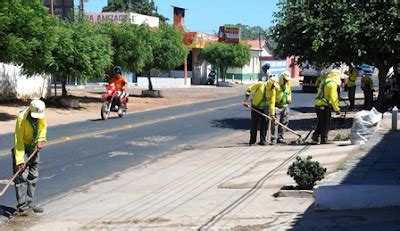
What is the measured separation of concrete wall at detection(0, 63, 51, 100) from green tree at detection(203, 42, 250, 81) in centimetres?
3119

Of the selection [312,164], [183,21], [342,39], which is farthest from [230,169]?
[183,21]

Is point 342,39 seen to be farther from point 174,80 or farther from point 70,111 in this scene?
point 174,80

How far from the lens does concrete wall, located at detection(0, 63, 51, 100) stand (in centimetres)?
3192

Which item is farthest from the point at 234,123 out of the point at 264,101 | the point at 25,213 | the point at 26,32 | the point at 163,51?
the point at 163,51

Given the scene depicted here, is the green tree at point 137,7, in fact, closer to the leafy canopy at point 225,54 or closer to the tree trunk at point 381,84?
the leafy canopy at point 225,54

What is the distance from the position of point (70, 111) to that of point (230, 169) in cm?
1709

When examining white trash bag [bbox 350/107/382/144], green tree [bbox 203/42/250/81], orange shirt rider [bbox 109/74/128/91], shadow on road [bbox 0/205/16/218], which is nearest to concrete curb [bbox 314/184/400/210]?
shadow on road [bbox 0/205/16/218]

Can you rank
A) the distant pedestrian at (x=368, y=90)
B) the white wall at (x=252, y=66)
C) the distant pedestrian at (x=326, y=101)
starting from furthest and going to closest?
1. the white wall at (x=252, y=66)
2. the distant pedestrian at (x=368, y=90)
3. the distant pedestrian at (x=326, y=101)

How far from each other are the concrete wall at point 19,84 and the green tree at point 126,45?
14.4ft

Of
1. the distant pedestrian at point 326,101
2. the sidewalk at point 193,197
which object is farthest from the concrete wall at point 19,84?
the distant pedestrian at point 326,101

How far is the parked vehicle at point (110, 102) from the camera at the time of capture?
23812mm

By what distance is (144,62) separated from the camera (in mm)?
39531

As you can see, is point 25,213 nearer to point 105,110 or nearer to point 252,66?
point 105,110

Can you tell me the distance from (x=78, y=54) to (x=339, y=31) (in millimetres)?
13818
